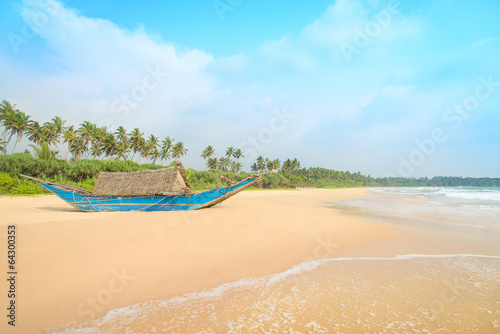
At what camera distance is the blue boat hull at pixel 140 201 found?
37.6ft

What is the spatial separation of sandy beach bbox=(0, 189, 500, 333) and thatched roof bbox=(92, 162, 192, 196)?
3529 mm

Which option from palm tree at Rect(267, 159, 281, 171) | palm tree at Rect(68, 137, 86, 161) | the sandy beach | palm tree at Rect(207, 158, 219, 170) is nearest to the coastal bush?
the sandy beach

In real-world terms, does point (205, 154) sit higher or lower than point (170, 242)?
higher

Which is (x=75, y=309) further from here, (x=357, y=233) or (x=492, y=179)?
(x=492, y=179)

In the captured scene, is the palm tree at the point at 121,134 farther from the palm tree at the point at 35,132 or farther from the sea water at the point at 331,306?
the sea water at the point at 331,306

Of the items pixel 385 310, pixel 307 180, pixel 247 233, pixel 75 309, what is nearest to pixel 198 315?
pixel 75 309

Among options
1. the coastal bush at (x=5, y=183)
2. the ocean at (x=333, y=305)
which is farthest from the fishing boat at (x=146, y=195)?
the coastal bush at (x=5, y=183)

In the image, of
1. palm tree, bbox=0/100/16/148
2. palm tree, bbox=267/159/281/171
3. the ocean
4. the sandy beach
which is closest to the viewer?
the ocean

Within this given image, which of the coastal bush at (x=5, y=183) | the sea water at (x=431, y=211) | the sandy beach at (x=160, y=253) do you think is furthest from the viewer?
the coastal bush at (x=5, y=183)

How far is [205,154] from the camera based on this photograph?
7212 cm

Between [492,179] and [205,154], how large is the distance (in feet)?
789

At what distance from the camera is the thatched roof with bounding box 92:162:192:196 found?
1147cm

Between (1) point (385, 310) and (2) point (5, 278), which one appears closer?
(1) point (385, 310)

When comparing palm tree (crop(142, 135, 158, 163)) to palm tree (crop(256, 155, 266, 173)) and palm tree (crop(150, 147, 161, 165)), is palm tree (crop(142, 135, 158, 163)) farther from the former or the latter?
palm tree (crop(256, 155, 266, 173))
